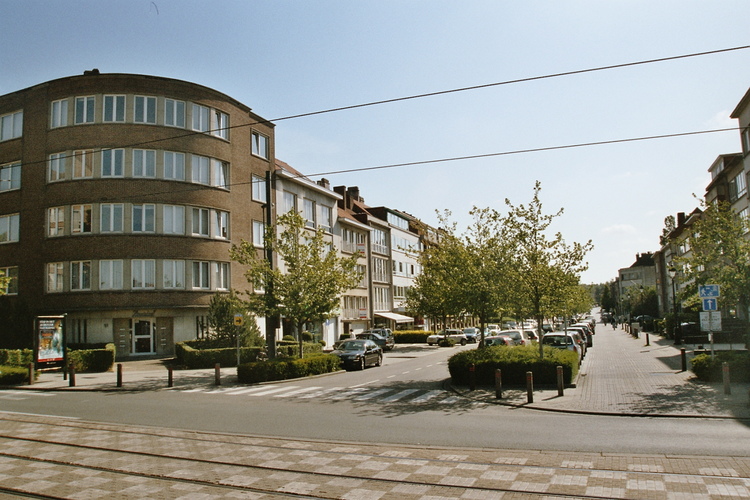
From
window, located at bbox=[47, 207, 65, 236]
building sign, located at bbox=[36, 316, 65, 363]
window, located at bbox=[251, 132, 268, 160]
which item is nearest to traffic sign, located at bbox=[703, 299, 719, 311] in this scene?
building sign, located at bbox=[36, 316, 65, 363]

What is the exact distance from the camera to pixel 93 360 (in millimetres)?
27344

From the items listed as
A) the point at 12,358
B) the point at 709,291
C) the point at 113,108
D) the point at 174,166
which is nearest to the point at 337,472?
the point at 709,291

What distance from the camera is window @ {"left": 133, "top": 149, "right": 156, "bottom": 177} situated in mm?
33188

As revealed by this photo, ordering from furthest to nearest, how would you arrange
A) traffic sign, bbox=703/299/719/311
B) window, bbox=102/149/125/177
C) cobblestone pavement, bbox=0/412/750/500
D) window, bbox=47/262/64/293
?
window, bbox=47/262/64/293 → window, bbox=102/149/125/177 → traffic sign, bbox=703/299/719/311 → cobblestone pavement, bbox=0/412/750/500

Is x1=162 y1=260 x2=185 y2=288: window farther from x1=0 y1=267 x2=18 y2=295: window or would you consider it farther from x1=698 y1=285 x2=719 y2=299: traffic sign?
x1=698 y1=285 x2=719 y2=299: traffic sign

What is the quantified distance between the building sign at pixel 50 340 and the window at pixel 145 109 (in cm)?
1403

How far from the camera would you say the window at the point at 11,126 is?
35.3m

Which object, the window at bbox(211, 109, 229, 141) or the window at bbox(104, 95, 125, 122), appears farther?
the window at bbox(211, 109, 229, 141)

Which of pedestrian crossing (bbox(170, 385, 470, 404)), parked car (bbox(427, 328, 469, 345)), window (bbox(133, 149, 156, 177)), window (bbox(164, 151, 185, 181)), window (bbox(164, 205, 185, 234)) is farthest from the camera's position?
parked car (bbox(427, 328, 469, 345))

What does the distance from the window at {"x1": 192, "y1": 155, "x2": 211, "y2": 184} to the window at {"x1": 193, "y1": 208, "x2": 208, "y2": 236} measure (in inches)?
69.1

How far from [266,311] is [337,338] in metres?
26.8

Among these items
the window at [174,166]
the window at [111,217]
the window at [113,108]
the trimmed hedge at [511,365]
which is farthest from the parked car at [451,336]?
the trimmed hedge at [511,365]

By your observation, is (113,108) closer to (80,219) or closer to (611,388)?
(80,219)

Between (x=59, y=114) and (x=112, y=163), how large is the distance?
4543mm
